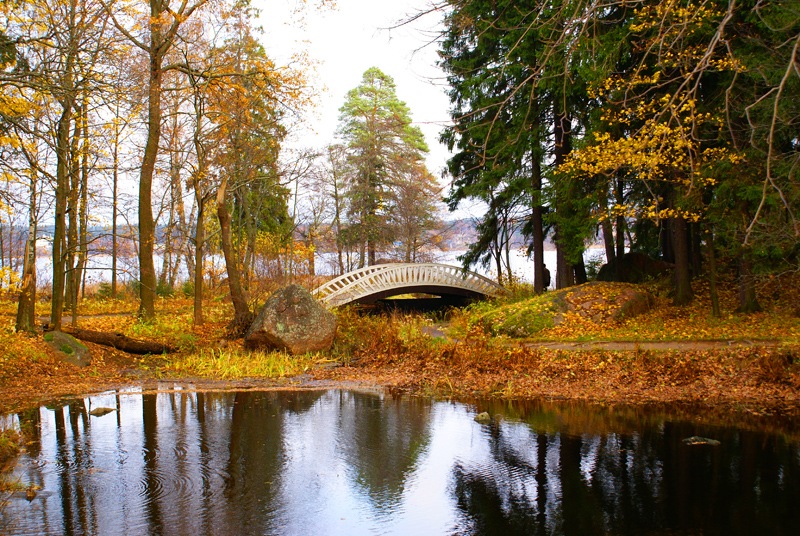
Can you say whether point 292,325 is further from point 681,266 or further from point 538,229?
point 538,229

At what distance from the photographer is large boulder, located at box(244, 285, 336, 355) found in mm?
14242

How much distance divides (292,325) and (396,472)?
807 centimetres

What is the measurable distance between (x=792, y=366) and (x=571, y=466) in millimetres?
5647

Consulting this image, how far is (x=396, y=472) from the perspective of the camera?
22.2 feet

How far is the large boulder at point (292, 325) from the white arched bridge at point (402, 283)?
6673mm

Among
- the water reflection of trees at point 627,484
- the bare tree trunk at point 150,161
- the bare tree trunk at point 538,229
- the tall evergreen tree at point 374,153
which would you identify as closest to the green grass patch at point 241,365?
the bare tree trunk at point 150,161

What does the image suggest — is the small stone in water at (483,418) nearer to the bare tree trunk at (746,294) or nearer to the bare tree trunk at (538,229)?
the bare tree trunk at (746,294)

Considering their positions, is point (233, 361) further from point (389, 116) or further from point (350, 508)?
point (389, 116)

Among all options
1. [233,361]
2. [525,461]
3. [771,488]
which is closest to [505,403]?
[525,461]

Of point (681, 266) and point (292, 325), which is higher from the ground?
point (681, 266)

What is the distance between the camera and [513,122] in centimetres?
1905

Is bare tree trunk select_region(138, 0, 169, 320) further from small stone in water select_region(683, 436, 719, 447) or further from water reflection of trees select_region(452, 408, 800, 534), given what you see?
small stone in water select_region(683, 436, 719, 447)

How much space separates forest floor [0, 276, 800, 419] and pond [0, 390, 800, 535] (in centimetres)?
130

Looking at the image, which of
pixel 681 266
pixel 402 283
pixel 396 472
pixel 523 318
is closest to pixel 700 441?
pixel 396 472
